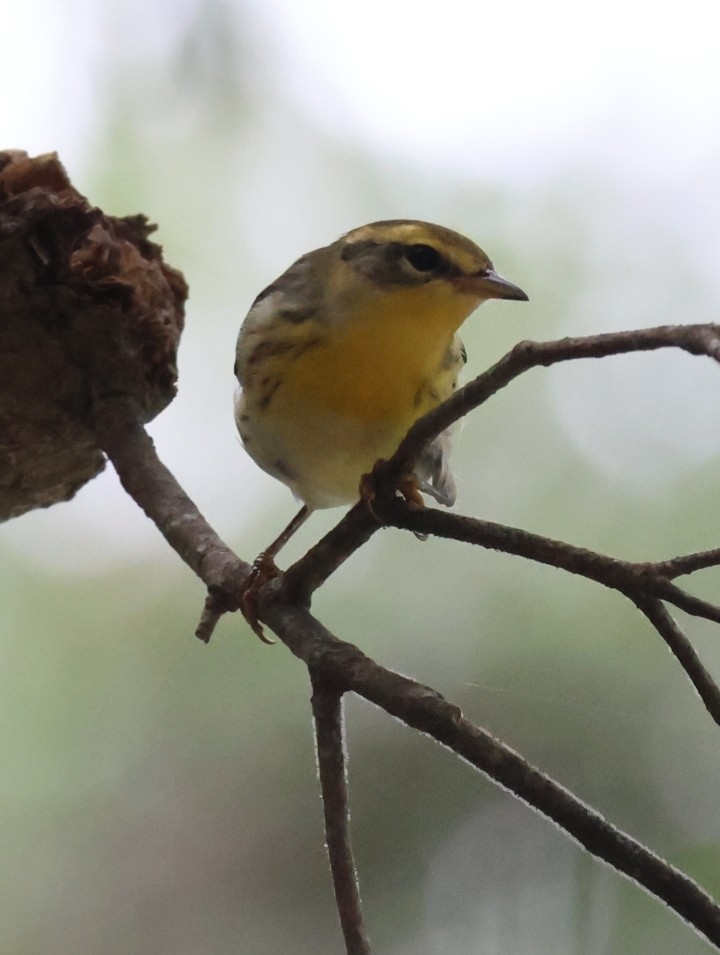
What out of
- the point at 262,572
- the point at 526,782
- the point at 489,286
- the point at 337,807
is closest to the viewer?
the point at 526,782

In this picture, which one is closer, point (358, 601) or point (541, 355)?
point (541, 355)

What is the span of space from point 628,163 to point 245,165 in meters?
0.67

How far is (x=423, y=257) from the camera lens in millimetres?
1089

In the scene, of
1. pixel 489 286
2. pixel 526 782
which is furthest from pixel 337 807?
pixel 489 286

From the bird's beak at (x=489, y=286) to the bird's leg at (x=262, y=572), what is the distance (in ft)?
1.22

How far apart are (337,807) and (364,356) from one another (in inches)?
19.1

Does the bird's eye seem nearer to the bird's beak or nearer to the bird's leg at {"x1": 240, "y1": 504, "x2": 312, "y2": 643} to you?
the bird's beak

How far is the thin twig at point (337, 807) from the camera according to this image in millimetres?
735

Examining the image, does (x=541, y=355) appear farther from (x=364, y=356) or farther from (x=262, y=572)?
(x=262, y=572)

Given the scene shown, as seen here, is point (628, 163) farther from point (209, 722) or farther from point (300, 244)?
point (209, 722)

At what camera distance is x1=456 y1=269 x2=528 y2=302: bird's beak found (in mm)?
1036

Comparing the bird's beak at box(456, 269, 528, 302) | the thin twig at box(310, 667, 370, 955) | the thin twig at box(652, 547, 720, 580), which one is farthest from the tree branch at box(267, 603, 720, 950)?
the bird's beak at box(456, 269, 528, 302)

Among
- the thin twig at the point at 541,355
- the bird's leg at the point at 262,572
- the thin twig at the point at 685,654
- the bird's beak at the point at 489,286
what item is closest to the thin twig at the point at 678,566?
the thin twig at the point at 685,654

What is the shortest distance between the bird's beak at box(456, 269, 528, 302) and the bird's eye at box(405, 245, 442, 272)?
0.04 m
